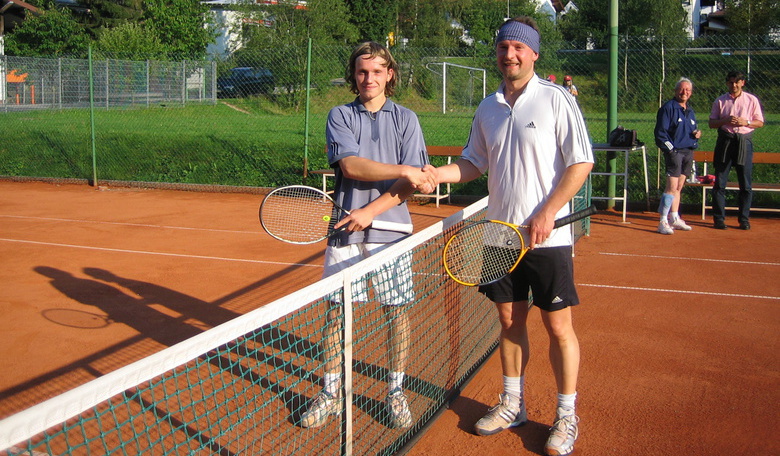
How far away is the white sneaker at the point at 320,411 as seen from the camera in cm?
370

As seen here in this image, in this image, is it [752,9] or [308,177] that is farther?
[752,9]

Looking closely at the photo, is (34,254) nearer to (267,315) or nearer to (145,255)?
(145,255)

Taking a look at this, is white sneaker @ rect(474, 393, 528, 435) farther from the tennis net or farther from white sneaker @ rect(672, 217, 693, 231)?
white sneaker @ rect(672, 217, 693, 231)

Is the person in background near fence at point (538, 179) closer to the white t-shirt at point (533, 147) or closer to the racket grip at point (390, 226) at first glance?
the white t-shirt at point (533, 147)

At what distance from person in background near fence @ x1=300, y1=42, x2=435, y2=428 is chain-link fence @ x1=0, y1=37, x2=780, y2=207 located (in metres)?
9.07

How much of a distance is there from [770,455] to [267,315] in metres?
2.61

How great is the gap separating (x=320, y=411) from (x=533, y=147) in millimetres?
1643

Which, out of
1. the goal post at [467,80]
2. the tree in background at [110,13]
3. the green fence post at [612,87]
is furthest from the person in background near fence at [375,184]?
the tree in background at [110,13]

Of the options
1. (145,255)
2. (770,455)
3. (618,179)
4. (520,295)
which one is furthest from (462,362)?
Result: (618,179)

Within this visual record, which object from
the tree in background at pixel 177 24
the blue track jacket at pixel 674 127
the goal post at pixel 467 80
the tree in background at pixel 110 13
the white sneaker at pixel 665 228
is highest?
the tree in background at pixel 110 13

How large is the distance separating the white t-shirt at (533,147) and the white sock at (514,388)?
0.80 metres

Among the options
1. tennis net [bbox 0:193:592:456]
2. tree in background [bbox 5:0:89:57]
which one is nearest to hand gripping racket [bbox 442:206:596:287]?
tennis net [bbox 0:193:592:456]

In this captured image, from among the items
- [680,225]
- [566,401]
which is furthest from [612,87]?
[566,401]

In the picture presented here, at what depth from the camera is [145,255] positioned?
8383 mm
